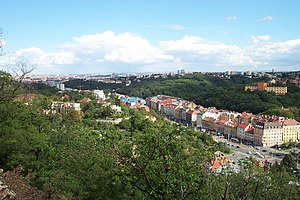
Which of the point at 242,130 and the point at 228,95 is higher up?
the point at 228,95

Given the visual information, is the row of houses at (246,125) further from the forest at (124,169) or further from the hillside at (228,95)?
the forest at (124,169)

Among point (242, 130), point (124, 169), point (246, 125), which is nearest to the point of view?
point (124, 169)

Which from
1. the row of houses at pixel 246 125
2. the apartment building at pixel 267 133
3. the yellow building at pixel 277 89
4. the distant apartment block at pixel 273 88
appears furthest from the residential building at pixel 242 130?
the yellow building at pixel 277 89

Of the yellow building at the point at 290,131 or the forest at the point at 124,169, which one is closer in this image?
the forest at the point at 124,169

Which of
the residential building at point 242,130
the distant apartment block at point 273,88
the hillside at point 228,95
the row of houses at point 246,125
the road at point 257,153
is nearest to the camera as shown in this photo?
the road at point 257,153

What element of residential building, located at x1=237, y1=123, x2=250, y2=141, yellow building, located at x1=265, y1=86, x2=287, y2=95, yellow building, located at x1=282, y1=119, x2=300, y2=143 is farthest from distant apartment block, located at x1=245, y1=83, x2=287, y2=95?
residential building, located at x1=237, y1=123, x2=250, y2=141

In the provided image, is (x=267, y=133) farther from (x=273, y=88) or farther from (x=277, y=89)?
(x=277, y=89)

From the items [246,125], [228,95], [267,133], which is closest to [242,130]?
[246,125]
